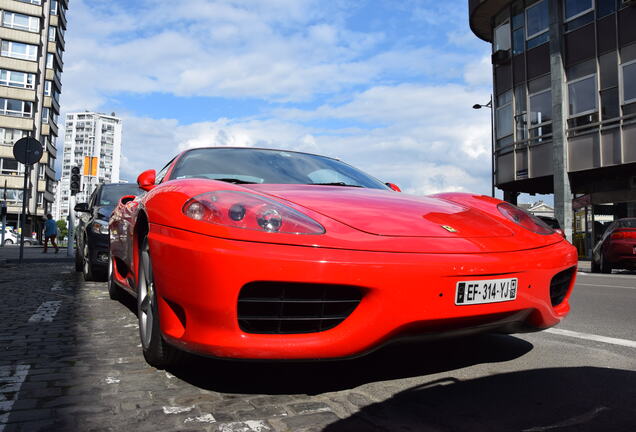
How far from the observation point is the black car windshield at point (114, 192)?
23.5 ft

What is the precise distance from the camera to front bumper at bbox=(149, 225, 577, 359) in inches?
82.4

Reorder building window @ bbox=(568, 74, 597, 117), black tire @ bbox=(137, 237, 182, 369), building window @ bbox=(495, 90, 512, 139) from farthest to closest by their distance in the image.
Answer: building window @ bbox=(495, 90, 512, 139)
building window @ bbox=(568, 74, 597, 117)
black tire @ bbox=(137, 237, 182, 369)

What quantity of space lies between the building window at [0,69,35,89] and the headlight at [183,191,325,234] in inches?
2146

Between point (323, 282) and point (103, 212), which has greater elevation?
point (103, 212)

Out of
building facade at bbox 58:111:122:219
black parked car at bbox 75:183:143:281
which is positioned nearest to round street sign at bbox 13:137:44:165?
black parked car at bbox 75:183:143:281

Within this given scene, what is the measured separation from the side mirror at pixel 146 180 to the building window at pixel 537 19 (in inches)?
801

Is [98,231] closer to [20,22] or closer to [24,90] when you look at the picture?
[24,90]

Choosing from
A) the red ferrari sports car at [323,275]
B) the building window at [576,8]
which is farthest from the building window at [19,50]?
the red ferrari sports car at [323,275]

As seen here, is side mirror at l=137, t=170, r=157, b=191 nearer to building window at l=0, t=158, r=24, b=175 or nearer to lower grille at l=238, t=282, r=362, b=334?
lower grille at l=238, t=282, r=362, b=334

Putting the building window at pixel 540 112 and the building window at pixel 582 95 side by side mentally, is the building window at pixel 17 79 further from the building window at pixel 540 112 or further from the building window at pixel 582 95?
the building window at pixel 582 95

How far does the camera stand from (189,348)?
7.29 ft

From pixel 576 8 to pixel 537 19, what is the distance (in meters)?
1.86

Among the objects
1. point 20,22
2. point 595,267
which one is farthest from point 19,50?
point 595,267

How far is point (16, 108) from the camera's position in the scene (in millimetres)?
48375
